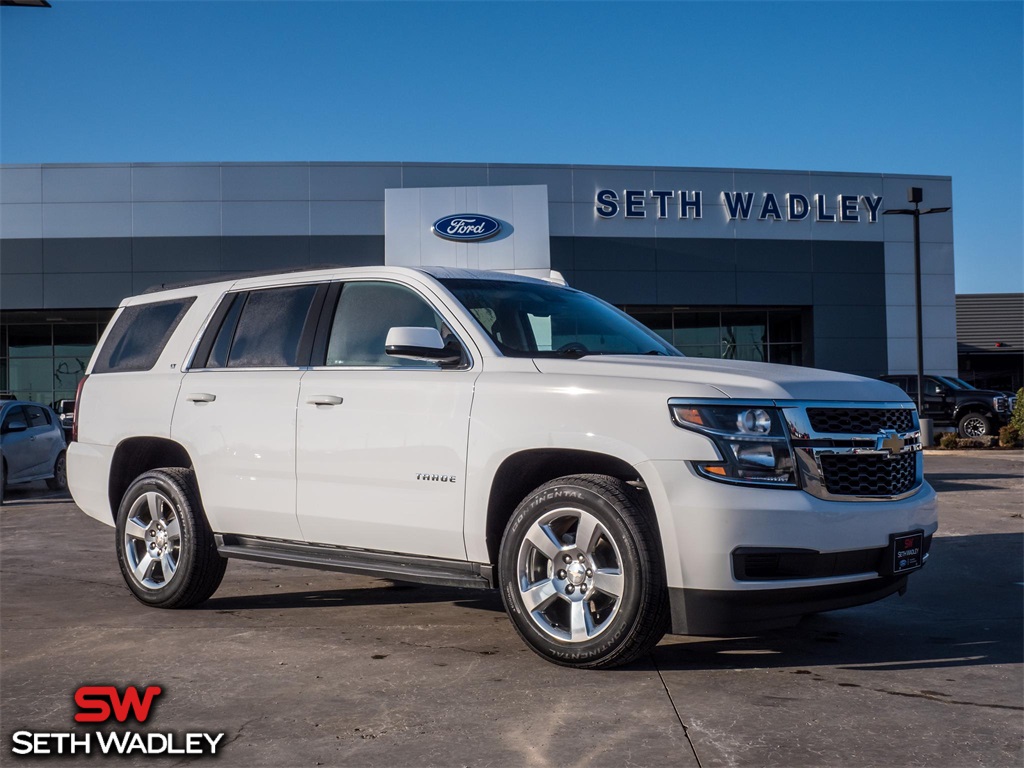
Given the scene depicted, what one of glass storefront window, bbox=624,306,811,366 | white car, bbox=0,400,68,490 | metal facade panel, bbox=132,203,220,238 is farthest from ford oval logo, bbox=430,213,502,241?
white car, bbox=0,400,68,490

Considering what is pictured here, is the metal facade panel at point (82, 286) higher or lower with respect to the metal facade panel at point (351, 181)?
lower

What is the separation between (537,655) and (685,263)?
102 ft

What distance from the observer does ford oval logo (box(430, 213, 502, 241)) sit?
104ft

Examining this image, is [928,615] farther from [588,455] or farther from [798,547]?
[588,455]

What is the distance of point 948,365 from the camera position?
120 feet

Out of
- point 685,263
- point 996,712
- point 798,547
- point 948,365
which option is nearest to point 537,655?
point 798,547

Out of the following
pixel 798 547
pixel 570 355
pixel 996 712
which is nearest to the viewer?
pixel 996 712

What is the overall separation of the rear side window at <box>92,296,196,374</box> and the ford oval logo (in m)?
24.7

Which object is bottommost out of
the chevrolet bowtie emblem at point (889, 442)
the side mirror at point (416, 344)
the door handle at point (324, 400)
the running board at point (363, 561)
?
the running board at point (363, 561)

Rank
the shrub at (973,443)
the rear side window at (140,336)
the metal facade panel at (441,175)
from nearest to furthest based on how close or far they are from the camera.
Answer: the rear side window at (140,336) < the shrub at (973,443) < the metal facade panel at (441,175)

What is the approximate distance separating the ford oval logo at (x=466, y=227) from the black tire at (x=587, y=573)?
89.5 feet

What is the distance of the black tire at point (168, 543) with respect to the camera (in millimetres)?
6148

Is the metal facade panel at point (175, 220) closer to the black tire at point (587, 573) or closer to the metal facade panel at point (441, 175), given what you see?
the metal facade panel at point (441, 175)

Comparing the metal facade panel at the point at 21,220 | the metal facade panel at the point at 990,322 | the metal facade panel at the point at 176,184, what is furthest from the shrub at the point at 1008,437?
the metal facade panel at the point at 21,220
